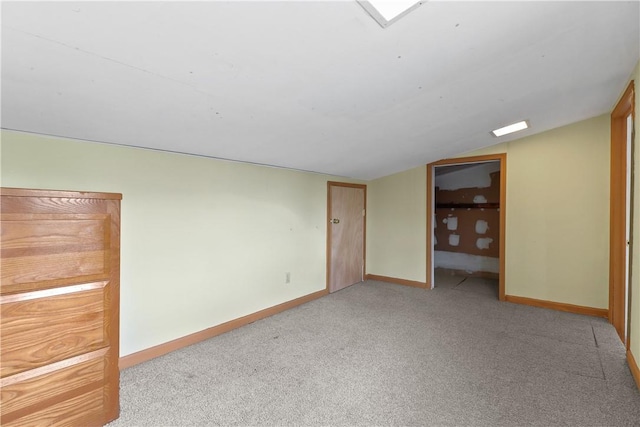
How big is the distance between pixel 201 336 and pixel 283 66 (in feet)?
7.93

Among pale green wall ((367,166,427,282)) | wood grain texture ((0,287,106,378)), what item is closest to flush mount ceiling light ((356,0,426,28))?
wood grain texture ((0,287,106,378))

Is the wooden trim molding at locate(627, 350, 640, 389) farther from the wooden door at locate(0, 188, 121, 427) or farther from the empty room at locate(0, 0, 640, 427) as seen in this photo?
the wooden door at locate(0, 188, 121, 427)

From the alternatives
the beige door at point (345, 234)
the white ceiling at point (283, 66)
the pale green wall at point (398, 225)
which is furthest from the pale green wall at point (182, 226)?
the pale green wall at point (398, 225)

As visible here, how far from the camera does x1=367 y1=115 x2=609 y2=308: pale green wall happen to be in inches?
Answer: 133

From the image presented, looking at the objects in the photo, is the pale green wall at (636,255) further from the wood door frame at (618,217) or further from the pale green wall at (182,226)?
the pale green wall at (182,226)

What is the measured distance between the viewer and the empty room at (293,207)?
1.30 meters

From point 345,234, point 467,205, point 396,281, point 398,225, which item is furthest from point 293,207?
point 467,205

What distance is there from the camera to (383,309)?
358 centimetres

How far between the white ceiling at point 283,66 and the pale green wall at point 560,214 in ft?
3.38

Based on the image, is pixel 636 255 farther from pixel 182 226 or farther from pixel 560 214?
pixel 182 226

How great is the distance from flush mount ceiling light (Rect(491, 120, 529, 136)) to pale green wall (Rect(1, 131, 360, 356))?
244 cm

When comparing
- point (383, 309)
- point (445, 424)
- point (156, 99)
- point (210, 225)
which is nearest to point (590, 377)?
point (445, 424)

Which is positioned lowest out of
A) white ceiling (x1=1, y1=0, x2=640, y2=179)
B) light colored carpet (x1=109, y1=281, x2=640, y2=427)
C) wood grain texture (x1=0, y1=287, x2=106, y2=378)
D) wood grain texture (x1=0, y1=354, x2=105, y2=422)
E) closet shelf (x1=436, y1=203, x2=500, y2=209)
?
light colored carpet (x1=109, y1=281, x2=640, y2=427)

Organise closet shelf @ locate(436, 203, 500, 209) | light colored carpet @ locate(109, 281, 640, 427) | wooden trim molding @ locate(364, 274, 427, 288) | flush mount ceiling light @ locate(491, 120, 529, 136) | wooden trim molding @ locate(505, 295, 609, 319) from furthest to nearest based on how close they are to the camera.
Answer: closet shelf @ locate(436, 203, 500, 209), wooden trim molding @ locate(364, 274, 427, 288), wooden trim molding @ locate(505, 295, 609, 319), flush mount ceiling light @ locate(491, 120, 529, 136), light colored carpet @ locate(109, 281, 640, 427)
